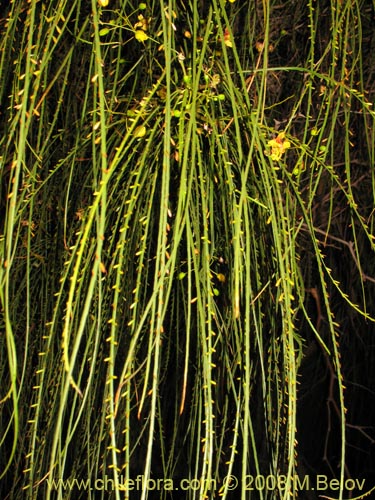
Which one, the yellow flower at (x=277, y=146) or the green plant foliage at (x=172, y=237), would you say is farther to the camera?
the yellow flower at (x=277, y=146)

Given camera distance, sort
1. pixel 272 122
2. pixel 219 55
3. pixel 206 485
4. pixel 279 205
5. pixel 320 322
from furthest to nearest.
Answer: pixel 320 322, pixel 272 122, pixel 219 55, pixel 279 205, pixel 206 485

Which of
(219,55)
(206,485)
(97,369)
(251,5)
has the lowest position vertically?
(206,485)

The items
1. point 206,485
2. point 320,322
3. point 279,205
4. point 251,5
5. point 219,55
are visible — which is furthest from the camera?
point 320,322

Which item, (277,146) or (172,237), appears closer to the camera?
(172,237)

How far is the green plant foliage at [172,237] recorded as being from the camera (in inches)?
20.4

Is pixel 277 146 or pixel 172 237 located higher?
pixel 277 146

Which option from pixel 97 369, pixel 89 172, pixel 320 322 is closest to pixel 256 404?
pixel 320 322

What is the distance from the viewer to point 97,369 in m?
0.75

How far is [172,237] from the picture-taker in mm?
537

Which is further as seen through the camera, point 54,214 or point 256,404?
point 256,404

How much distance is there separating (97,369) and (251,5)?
1.70 feet

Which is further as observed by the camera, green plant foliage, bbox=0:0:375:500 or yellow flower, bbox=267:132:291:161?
yellow flower, bbox=267:132:291:161

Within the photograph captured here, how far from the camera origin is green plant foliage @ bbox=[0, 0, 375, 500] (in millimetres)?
518

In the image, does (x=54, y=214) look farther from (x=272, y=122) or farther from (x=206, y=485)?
(x=206, y=485)
